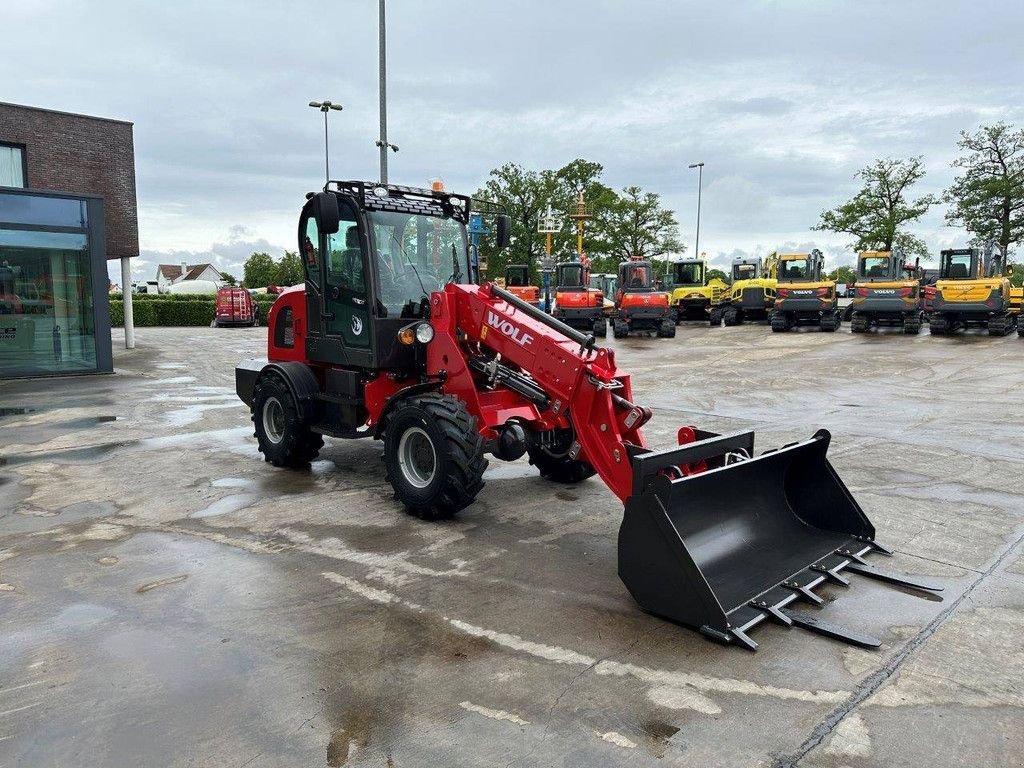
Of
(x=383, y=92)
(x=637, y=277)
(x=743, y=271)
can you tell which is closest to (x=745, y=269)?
(x=743, y=271)

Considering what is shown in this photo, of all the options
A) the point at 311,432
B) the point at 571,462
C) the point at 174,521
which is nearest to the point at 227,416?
the point at 311,432

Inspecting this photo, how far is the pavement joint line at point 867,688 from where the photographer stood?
3.00 metres

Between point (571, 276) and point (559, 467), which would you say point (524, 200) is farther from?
point (559, 467)

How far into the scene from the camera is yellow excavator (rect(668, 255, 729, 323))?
110 feet

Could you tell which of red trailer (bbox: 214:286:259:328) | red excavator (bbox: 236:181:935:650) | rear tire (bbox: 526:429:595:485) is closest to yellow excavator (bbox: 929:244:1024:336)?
red excavator (bbox: 236:181:935:650)

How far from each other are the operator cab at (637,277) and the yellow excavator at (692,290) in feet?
17.9

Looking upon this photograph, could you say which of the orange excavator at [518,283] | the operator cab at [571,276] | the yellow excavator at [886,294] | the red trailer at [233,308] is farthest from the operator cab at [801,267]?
the red trailer at [233,308]

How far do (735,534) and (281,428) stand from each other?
16.4 ft

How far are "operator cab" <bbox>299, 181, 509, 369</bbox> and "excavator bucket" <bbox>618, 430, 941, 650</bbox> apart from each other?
2.88 m

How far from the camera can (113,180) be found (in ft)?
70.4

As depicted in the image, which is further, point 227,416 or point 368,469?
point 227,416

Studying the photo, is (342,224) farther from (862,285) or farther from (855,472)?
(862,285)

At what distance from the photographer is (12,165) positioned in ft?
67.5

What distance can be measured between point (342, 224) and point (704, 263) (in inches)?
1170
